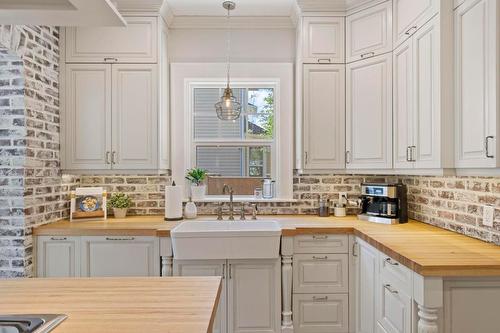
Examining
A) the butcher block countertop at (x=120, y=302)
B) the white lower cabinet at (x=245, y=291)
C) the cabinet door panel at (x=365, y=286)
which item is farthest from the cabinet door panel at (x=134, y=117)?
the cabinet door panel at (x=365, y=286)

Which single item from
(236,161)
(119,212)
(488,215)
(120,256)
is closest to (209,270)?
(120,256)

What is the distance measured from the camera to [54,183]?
121 inches

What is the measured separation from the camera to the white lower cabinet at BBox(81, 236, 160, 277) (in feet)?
9.14

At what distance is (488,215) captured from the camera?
2.16 metres

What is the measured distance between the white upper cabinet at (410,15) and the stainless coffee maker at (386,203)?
114cm

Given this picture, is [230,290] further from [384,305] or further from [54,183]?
[54,183]

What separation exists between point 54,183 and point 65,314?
7.04 ft

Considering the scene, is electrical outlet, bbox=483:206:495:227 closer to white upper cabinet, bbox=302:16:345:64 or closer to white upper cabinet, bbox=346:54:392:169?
white upper cabinet, bbox=346:54:392:169

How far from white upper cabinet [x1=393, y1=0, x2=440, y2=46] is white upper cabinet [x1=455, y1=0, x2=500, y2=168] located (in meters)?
0.23

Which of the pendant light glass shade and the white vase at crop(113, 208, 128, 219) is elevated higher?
the pendant light glass shade

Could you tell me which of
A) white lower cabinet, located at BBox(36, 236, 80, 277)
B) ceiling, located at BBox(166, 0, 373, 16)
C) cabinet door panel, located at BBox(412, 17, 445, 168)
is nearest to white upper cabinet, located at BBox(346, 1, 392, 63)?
ceiling, located at BBox(166, 0, 373, 16)

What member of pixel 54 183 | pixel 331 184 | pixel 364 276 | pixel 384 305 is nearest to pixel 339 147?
pixel 331 184

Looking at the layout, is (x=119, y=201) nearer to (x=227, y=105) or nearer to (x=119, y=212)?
(x=119, y=212)

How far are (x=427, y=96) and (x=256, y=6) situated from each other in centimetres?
175
